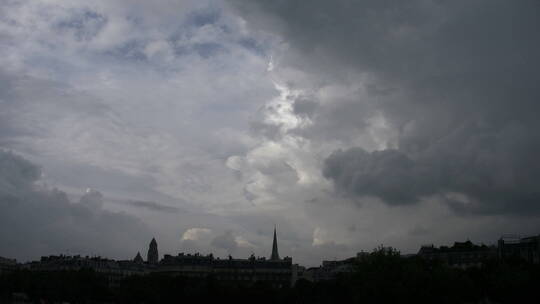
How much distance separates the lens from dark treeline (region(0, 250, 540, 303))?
268 ft

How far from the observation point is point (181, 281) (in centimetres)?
13762

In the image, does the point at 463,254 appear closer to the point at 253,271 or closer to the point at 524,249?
the point at 524,249

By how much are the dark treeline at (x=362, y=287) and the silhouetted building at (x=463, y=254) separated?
109ft

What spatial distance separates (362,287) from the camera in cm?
8475

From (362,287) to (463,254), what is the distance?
67942 mm

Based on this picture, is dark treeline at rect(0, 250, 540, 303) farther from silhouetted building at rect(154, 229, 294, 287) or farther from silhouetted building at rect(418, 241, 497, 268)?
silhouetted building at rect(154, 229, 294, 287)

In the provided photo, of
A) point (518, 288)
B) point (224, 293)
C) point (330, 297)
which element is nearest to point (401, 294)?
point (518, 288)

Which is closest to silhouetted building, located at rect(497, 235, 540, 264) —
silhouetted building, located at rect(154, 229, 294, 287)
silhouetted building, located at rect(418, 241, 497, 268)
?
silhouetted building, located at rect(418, 241, 497, 268)

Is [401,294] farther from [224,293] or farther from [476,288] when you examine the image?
[224,293]

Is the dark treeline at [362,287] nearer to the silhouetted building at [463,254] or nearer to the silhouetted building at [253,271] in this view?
the silhouetted building at [463,254]

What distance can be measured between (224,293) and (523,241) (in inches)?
2554

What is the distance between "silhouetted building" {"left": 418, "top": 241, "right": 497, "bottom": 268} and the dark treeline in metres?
33.1

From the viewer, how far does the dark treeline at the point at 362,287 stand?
81750 mm

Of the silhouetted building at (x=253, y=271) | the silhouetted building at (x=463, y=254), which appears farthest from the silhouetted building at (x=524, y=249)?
the silhouetted building at (x=253, y=271)
